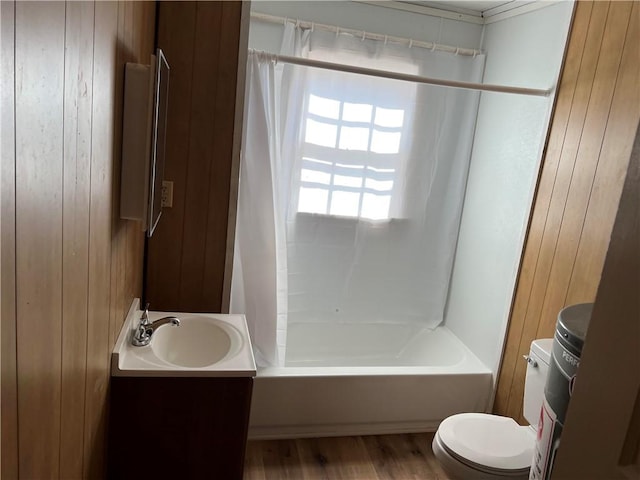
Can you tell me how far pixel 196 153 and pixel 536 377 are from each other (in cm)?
173

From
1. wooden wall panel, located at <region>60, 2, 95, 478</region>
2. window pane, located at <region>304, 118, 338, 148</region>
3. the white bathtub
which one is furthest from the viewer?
window pane, located at <region>304, 118, 338, 148</region>

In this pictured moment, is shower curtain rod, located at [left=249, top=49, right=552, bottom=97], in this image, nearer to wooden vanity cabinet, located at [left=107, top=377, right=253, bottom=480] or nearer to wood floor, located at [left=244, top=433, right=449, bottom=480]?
wooden vanity cabinet, located at [left=107, top=377, right=253, bottom=480]

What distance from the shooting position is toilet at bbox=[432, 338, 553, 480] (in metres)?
1.83

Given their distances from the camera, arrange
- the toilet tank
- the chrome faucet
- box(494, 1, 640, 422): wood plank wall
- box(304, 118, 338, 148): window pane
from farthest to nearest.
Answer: box(304, 118, 338, 148): window pane → the toilet tank → box(494, 1, 640, 422): wood plank wall → the chrome faucet

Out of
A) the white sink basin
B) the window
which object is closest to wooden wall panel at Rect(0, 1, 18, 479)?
the white sink basin

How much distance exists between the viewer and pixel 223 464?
5.86 feet

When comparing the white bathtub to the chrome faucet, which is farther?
the white bathtub

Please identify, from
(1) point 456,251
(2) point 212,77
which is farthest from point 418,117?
(2) point 212,77

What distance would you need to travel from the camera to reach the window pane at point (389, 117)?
112 inches

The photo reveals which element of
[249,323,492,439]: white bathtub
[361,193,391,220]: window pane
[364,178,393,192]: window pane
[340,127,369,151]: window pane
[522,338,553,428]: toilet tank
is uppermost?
[340,127,369,151]: window pane

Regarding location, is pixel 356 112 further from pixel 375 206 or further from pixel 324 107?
pixel 375 206

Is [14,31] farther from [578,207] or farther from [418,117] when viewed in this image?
[418,117]

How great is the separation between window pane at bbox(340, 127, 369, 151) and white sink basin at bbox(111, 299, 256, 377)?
120 cm

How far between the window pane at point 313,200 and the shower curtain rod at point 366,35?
2.88 feet
